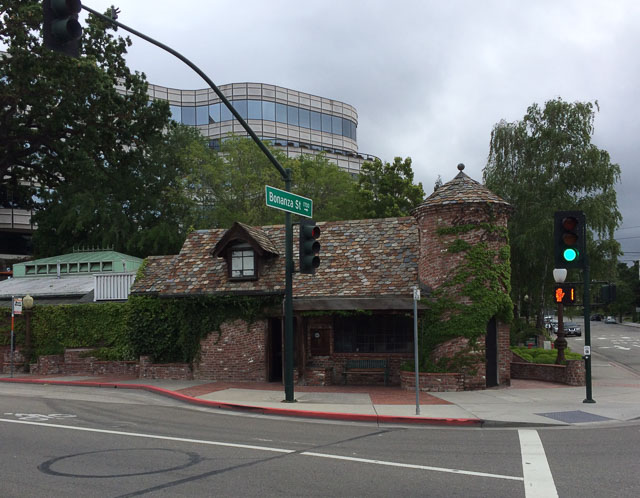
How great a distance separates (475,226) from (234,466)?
1217cm

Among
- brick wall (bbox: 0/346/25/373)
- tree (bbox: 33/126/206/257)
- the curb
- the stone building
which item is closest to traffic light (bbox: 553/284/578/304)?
the stone building

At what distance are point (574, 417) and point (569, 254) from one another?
3807mm

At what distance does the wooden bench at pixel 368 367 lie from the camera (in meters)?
19.8

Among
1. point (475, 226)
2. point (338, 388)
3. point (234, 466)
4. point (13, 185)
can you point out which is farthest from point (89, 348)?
point (13, 185)

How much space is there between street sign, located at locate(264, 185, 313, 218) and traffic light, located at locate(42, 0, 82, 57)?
658 centimetres

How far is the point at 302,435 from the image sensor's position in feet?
39.2

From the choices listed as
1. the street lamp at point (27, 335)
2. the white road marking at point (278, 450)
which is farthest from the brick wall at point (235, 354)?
the white road marking at point (278, 450)

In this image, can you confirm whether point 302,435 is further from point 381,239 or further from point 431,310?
point 381,239

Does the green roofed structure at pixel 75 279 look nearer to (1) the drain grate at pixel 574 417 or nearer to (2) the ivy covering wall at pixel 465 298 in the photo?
(2) the ivy covering wall at pixel 465 298

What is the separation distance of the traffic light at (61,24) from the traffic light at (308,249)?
7763 mm

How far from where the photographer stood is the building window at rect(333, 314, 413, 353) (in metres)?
20.2

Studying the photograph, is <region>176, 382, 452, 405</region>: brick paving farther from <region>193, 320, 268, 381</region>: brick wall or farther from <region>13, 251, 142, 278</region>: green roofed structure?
<region>13, 251, 142, 278</region>: green roofed structure

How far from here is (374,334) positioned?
2052cm

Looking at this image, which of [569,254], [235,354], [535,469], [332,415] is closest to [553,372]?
[569,254]
